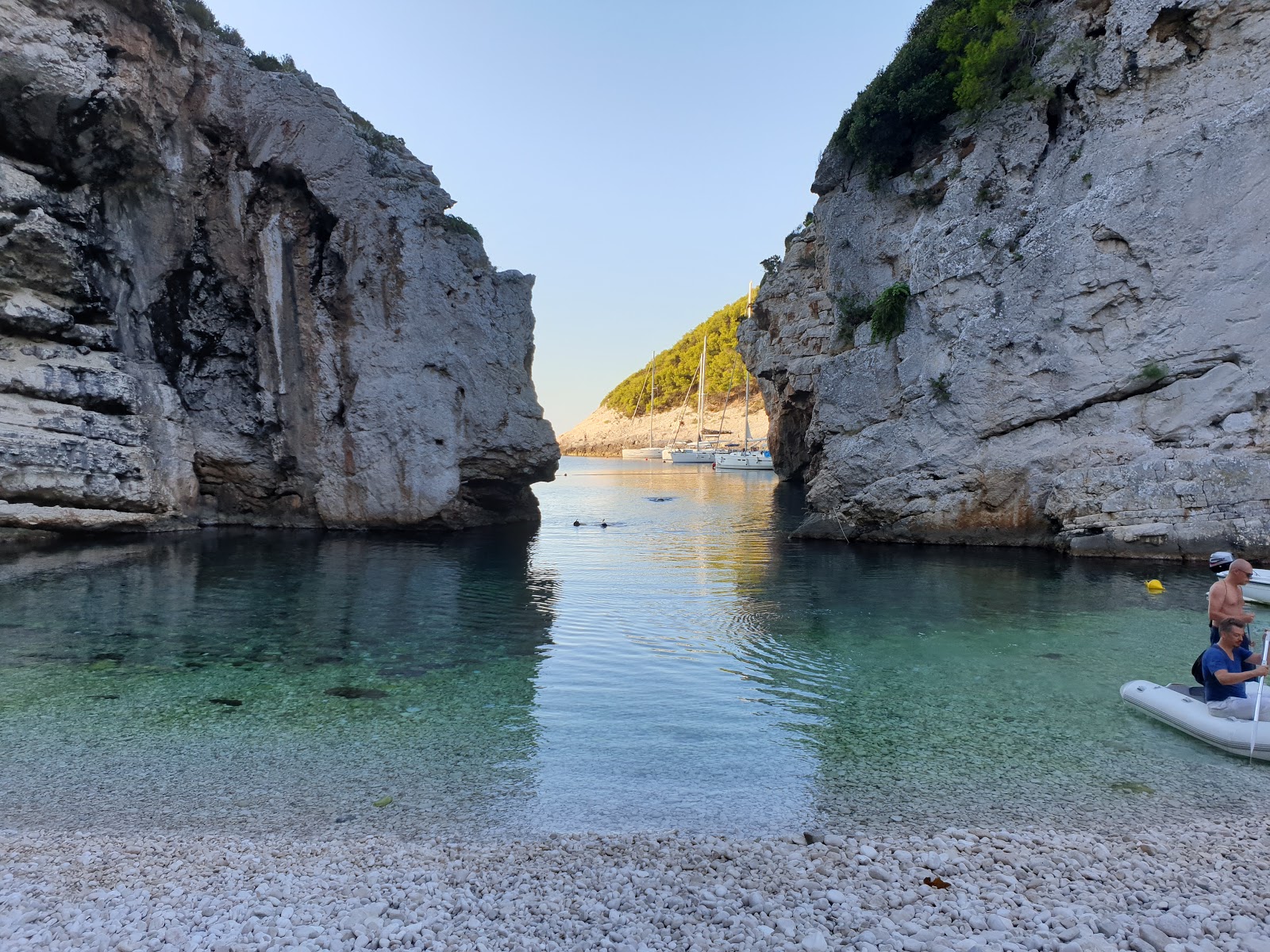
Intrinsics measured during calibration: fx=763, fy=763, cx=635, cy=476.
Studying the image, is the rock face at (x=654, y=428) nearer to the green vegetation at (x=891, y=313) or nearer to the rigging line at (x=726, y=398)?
the rigging line at (x=726, y=398)

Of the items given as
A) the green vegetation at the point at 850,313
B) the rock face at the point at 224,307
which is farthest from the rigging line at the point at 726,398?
the rock face at the point at 224,307

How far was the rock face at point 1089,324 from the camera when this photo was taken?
64.4 feet

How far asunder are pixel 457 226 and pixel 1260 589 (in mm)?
26368

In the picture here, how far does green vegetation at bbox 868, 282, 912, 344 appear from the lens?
24578 mm

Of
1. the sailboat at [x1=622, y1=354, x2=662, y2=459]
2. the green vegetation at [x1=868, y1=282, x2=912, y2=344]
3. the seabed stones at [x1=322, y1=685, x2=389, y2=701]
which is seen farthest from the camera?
the sailboat at [x1=622, y1=354, x2=662, y2=459]

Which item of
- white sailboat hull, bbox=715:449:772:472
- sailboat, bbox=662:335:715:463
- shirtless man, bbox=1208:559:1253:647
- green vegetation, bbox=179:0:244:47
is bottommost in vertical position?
shirtless man, bbox=1208:559:1253:647

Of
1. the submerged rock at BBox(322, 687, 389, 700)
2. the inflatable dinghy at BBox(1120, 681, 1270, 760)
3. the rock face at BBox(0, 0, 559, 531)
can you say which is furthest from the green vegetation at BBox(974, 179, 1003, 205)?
the submerged rock at BBox(322, 687, 389, 700)

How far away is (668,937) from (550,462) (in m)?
27.3

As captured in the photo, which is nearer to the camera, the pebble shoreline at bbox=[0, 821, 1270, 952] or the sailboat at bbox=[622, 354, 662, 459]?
the pebble shoreline at bbox=[0, 821, 1270, 952]

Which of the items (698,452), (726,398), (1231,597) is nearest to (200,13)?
(1231,597)

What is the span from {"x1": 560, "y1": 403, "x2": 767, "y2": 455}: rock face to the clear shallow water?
9031cm

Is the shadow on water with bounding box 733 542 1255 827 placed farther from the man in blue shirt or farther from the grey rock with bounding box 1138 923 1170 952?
the grey rock with bounding box 1138 923 1170 952

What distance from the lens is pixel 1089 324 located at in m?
21.5

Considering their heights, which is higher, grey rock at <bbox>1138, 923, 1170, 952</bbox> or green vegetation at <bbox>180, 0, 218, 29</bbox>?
green vegetation at <bbox>180, 0, 218, 29</bbox>
